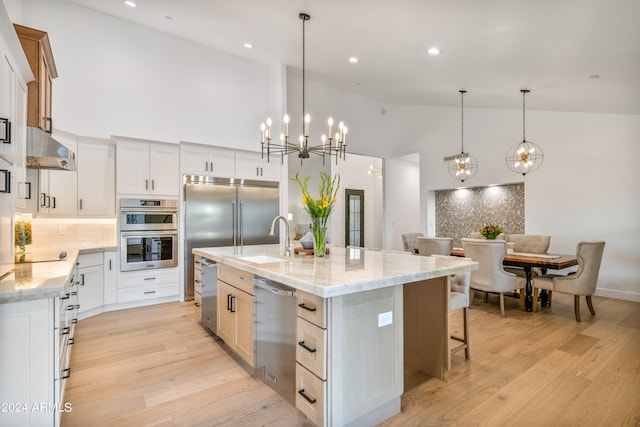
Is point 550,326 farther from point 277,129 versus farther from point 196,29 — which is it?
point 196,29

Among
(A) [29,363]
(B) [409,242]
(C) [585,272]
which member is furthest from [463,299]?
(B) [409,242]

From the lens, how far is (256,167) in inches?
219

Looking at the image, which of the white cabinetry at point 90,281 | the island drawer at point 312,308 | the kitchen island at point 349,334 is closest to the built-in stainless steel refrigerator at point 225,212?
the white cabinetry at point 90,281

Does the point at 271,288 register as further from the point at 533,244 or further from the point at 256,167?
the point at 533,244

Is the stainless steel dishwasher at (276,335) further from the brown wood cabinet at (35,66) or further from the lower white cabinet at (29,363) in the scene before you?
the brown wood cabinet at (35,66)

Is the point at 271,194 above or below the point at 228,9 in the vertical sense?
below

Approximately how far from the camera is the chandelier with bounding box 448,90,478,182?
626 centimetres

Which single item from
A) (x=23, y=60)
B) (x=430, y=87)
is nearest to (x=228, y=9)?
(x=23, y=60)

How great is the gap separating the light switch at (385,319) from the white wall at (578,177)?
5.01m

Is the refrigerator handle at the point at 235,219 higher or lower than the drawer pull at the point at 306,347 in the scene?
higher

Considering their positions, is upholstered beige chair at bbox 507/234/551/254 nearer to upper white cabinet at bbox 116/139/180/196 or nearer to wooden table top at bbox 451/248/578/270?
wooden table top at bbox 451/248/578/270

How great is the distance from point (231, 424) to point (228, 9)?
4.22 metres

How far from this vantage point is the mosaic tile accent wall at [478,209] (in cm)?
627

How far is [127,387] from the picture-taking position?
8.04 ft
